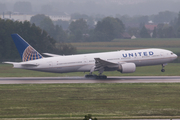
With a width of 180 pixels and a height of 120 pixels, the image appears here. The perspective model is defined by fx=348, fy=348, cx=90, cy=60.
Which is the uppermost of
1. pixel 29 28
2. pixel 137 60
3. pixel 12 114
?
pixel 29 28

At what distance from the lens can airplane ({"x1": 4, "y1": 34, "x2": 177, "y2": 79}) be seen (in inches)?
1987

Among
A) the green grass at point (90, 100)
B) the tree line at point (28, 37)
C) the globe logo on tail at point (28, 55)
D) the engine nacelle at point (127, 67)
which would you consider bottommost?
the green grass at point (90, 100)

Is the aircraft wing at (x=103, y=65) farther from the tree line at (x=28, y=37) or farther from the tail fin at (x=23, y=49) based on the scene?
the tree line at (x=28, y=37)

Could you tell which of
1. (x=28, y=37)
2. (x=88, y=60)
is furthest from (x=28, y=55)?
(x=28, y=37)

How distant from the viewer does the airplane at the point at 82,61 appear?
5047 cm

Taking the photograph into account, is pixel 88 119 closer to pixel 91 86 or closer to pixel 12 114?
pixel 12 114

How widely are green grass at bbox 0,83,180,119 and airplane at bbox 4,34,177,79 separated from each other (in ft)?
22.8

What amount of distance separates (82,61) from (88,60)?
36.3 inches

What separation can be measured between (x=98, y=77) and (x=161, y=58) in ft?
35.3

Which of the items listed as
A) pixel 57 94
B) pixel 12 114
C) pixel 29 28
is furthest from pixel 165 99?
pixel 29 28

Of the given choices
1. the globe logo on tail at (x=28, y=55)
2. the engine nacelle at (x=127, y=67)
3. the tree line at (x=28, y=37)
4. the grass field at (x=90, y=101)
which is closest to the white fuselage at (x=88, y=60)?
the globe logo on tail at (x=28, y=55)

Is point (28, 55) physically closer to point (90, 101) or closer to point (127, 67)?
point (127, 67)

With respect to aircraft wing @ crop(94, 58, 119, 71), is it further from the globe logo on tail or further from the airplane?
the globe logo on tail

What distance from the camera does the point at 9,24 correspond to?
3688 inches
